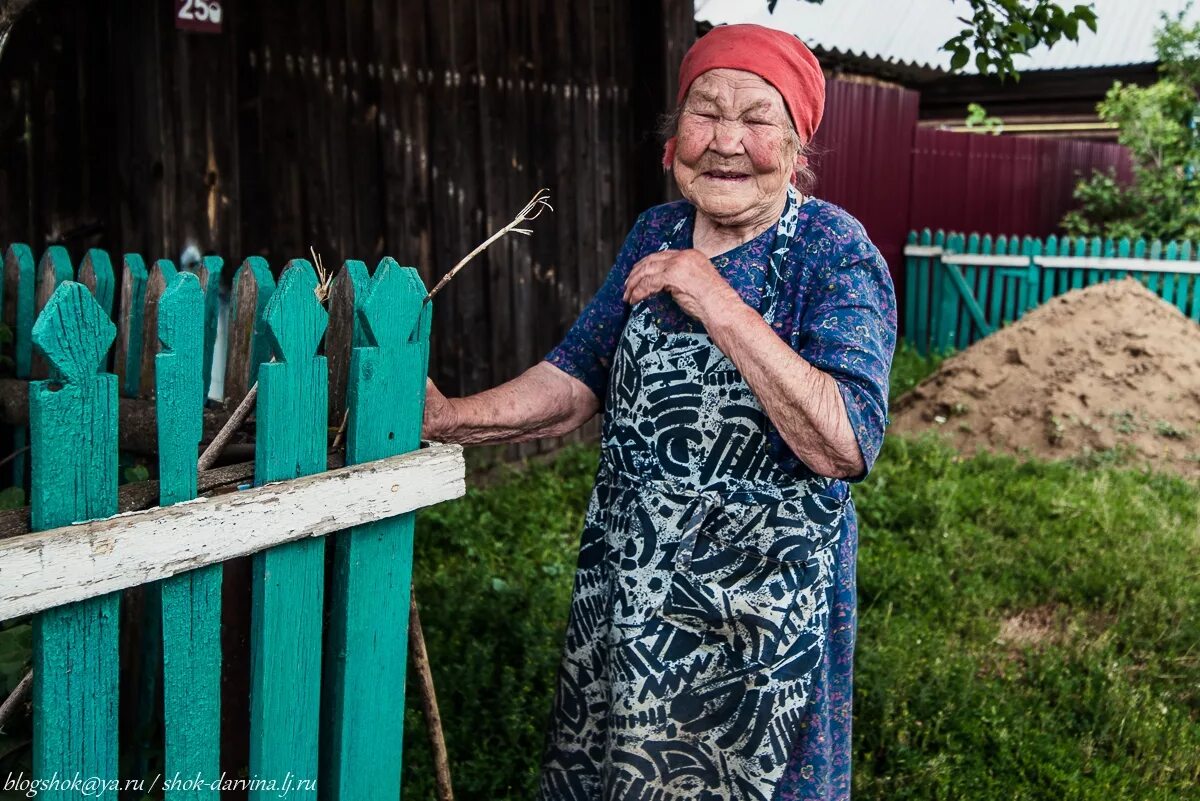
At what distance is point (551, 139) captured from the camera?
6.04 meters

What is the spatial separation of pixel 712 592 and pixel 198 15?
3.13 metres

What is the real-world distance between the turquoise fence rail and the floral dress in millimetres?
8632

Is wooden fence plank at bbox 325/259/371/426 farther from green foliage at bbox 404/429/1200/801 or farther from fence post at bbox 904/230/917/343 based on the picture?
fence post at bbox 904/230/917/343

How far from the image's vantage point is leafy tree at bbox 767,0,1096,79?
142 inches

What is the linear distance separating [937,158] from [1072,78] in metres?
4.20

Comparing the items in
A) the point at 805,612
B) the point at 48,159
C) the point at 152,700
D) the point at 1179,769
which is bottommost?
the point at 1179,769

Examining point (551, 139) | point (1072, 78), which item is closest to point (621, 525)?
point (551, 139)

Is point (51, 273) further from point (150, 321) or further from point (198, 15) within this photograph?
point (198, 15)

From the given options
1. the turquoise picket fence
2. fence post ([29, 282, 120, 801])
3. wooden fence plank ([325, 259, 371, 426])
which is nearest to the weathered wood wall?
the turquoise picket fence

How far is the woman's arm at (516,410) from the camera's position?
89.3 inches

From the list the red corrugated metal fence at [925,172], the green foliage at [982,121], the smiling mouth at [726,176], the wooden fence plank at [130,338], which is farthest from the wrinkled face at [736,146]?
the green foliage at [982,121]

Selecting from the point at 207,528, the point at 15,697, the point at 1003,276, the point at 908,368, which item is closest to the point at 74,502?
the point at 207,528

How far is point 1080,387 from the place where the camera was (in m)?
7.46

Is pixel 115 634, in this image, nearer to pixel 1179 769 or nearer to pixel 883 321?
pixel 883 321
